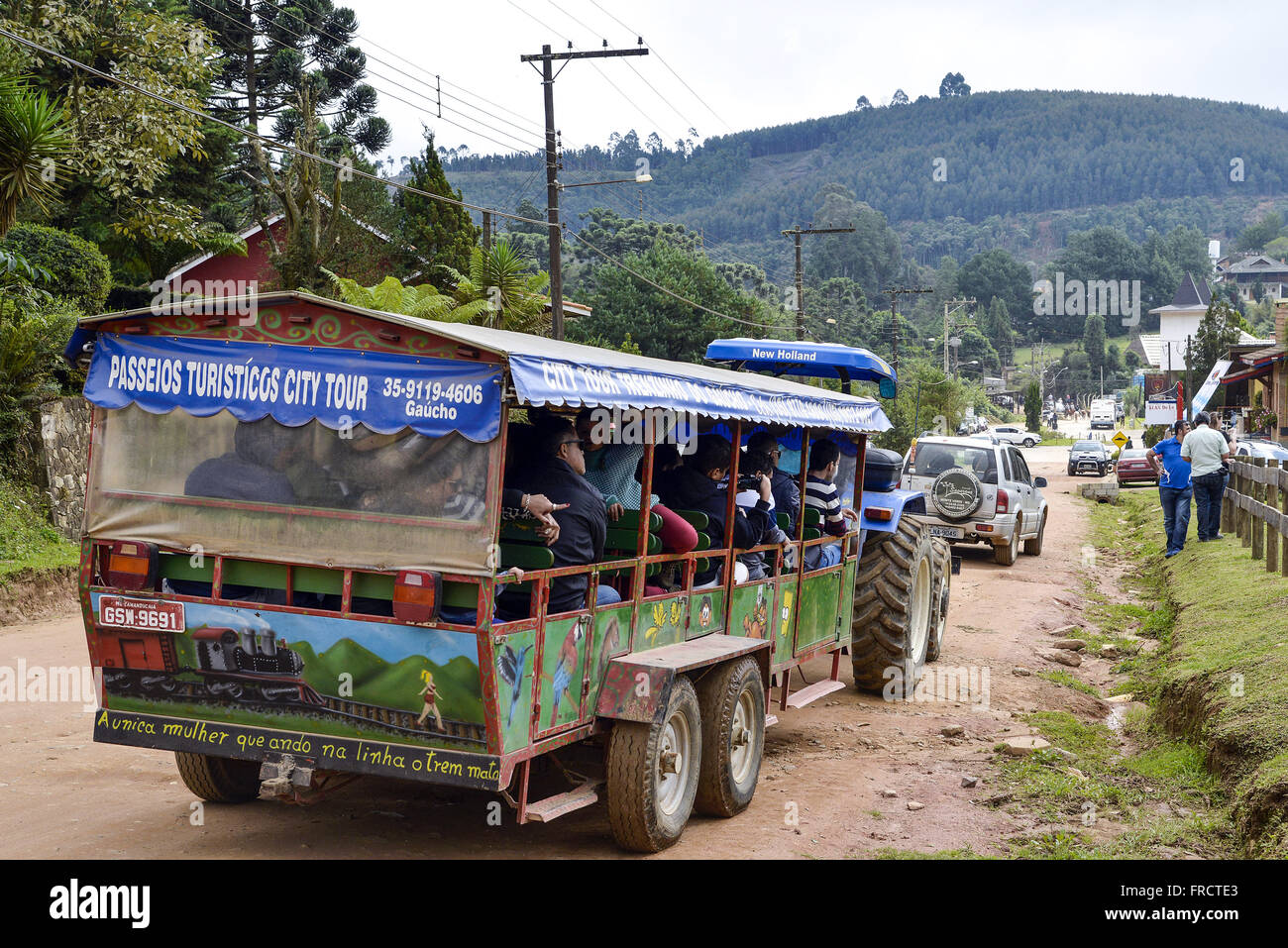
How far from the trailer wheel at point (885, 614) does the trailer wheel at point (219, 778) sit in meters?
5.21

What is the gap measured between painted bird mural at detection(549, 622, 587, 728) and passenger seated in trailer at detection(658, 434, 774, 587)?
1880mm

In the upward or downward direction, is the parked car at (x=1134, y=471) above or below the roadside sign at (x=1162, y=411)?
below

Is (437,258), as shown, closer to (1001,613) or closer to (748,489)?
(1001,613)

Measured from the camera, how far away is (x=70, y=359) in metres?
5.82

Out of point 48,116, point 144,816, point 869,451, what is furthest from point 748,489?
point 48,116

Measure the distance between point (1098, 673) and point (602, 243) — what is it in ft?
245

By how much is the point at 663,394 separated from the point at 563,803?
207 centimetres

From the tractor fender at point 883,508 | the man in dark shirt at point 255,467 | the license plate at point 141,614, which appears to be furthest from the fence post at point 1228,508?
the license plate at point 141,614

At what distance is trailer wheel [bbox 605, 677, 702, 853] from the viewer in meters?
5.88

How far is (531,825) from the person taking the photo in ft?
21.7

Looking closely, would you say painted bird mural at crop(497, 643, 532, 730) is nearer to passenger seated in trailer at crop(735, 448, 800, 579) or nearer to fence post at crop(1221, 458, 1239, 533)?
passenger seated in trailer at crop(735, 448, 800, 579)

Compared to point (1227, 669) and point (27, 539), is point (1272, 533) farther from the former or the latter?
point (27, 539)

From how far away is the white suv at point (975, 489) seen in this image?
19.0 m

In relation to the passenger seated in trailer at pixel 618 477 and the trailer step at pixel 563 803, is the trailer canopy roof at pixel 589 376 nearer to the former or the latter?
the passenger seated in trailer at pixel 618 477
